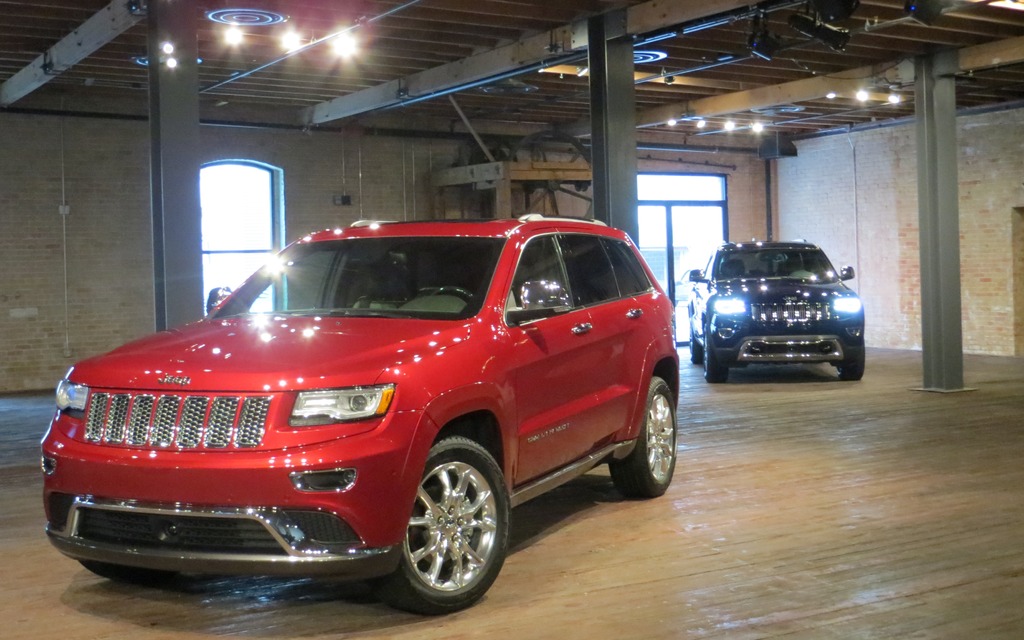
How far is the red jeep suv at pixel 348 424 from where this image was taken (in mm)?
4227

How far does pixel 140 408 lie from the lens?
4473mm

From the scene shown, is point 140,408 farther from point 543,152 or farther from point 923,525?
point 543,152

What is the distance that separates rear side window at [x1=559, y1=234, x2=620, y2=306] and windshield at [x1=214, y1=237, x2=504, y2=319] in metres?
0.71

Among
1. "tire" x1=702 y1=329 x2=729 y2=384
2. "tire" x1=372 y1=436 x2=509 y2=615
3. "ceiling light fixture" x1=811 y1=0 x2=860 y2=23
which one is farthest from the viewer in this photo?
"tire" x1=702 y1=329 x2=729 y2=384

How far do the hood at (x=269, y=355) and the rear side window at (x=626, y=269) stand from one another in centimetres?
207

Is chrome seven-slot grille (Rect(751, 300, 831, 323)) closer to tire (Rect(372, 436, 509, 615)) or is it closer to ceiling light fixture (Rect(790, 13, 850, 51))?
ceiling light fixture (Rect(790, 13, 850, 51))

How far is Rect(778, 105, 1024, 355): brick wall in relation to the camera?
1822cm

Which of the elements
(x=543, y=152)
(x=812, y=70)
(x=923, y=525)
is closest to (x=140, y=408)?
(x=923, y=525)

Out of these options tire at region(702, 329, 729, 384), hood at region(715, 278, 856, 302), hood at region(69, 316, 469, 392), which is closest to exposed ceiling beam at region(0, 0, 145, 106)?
hood at region(69, 316, 469, 392)

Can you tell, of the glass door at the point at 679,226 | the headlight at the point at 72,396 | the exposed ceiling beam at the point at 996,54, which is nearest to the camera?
the headlight at the point at 72,396

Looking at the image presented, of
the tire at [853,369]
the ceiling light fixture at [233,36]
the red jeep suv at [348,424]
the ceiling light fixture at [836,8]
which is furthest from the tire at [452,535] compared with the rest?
the tire at [853,369]

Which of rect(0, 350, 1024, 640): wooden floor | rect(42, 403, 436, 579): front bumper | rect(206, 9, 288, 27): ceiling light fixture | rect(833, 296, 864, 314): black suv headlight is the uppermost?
rect(206, 9, 288, 27): ceiling light fixture

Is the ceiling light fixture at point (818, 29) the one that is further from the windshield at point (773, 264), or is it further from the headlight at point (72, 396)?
the headlight at point (72, 396)

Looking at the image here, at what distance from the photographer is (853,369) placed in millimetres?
14141
